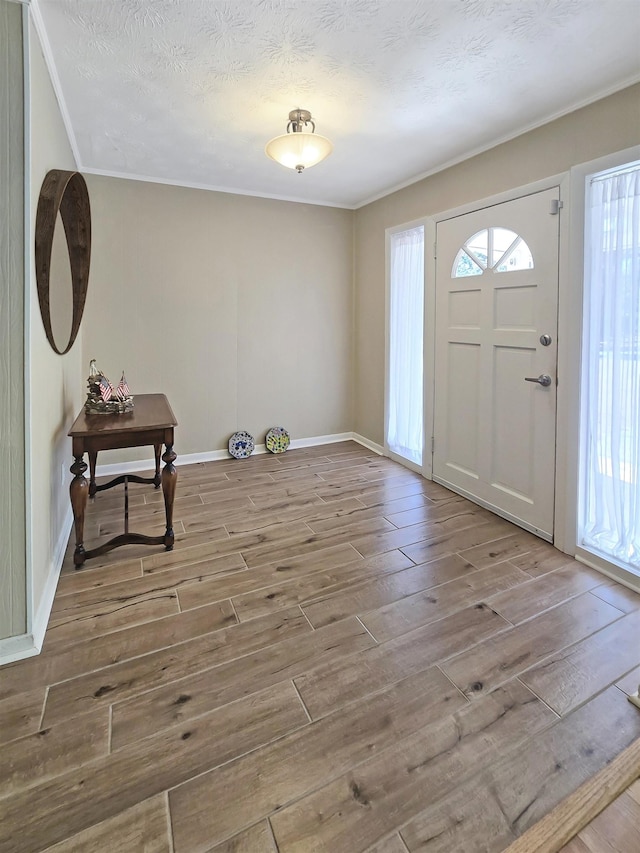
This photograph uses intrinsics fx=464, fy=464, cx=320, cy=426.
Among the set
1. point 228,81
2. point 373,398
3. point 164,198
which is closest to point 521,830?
point 228,81

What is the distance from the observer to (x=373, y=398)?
4629 millimetres

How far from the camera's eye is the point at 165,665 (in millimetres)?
1747

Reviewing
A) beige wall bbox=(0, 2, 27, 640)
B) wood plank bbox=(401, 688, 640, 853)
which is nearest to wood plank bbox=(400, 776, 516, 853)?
wood plank bbox=(401, 688, 640, 853)

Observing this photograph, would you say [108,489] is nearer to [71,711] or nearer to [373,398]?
[71,711]

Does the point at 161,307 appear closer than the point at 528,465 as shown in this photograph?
No

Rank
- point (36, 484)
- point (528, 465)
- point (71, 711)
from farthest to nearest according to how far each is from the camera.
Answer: point (528, 465)
point (36, 484)
point (71, 711)

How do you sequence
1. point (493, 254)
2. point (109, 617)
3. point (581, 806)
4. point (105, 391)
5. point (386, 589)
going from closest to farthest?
point (581, 806), point (109, 617), point (386, 589), point (105, 391), point (493, 254)

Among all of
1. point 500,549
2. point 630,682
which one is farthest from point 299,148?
point 630,682

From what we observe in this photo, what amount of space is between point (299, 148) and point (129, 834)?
2.81 meters

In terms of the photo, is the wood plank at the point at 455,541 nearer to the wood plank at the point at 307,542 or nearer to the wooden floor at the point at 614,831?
the wood plank at the point at 307,542

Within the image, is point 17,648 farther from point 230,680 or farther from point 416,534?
point 416,534

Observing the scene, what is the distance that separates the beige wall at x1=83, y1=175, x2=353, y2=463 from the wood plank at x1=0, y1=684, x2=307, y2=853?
2.86 metres

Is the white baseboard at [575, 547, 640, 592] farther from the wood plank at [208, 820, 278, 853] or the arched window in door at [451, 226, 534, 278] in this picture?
the wood plank at [208, 820, 278, 853]

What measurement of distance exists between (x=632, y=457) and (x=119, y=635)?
8.19 ft
